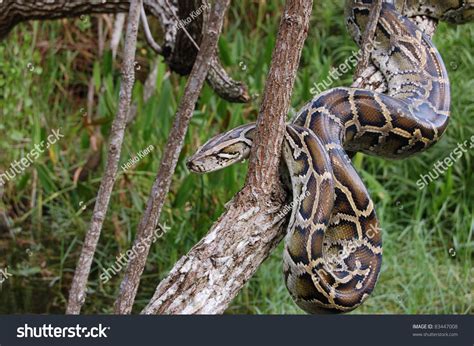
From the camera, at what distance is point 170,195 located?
6688 millimetres

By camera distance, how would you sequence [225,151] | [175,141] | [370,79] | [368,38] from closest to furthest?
[175,141]
[225,151]
[368,38]
[370,79]

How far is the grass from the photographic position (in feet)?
21.0

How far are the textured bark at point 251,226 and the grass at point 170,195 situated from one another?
219 centimetres

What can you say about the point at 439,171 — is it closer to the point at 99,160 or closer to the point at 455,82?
the point at 455,82

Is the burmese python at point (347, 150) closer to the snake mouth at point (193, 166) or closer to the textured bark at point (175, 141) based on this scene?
the snake mouth at point (193, 166)

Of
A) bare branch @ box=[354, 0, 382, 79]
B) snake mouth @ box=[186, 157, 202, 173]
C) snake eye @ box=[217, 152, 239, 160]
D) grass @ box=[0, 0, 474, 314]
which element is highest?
bare branch @ box=[354, 0, 382, 79]

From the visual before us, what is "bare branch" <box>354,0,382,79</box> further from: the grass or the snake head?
the grass

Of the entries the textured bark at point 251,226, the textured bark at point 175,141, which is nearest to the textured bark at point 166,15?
the textured bark at point 175,141

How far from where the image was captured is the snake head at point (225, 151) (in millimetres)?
3854

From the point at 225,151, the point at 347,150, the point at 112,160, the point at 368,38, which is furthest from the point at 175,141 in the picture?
the point at 368,38

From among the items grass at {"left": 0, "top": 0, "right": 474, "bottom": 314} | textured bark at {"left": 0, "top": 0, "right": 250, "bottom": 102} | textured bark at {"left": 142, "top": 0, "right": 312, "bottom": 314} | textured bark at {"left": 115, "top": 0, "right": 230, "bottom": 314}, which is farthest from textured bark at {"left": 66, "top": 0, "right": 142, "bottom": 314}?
grass at {"left": 0, "top": 0, "right": 474, "bottom": 314}

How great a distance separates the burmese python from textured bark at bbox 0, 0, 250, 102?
3.06 ft

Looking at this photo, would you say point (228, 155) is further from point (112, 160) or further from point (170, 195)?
point (170, 195)

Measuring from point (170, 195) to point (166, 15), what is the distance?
2.06 metres
